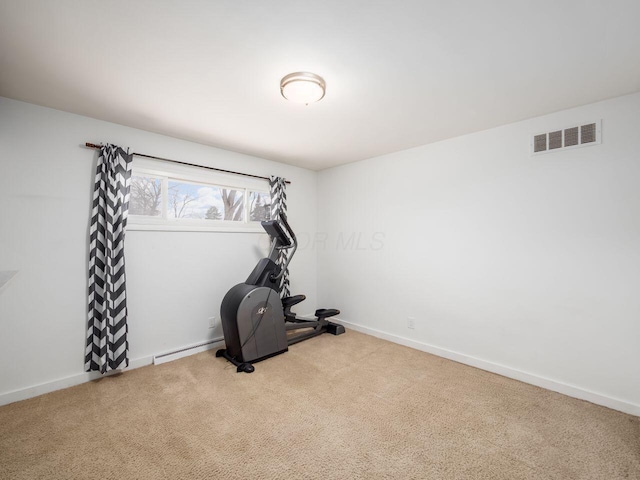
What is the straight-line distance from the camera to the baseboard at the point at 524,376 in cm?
210

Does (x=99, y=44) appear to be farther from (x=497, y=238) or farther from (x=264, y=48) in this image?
(x=497, y=238)

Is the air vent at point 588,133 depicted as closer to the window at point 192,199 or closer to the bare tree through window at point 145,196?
the window at point 192,199

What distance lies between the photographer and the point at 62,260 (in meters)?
2.39

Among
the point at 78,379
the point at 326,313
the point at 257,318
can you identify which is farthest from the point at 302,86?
the point at 78,379

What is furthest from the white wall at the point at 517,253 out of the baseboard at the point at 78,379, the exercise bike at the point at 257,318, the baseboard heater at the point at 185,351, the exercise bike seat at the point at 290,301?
the baseboard at the point at 78,379

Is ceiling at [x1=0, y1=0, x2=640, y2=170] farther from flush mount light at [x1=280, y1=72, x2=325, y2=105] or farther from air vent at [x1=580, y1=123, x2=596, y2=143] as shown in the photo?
air vent at [x1=580, y1=123, x2=596, y2=143]

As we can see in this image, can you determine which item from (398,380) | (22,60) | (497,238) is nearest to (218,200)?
(22,60)

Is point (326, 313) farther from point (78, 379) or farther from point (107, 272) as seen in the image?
point (78, 379)

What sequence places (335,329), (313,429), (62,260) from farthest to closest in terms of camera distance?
(335,329) → (62,260) → (313,429)

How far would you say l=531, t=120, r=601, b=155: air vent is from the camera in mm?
2215

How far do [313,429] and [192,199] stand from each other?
8.75 ft

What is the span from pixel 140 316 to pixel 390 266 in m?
2.88

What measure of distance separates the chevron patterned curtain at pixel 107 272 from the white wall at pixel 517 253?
2802mm

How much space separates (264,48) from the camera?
1.60 m
